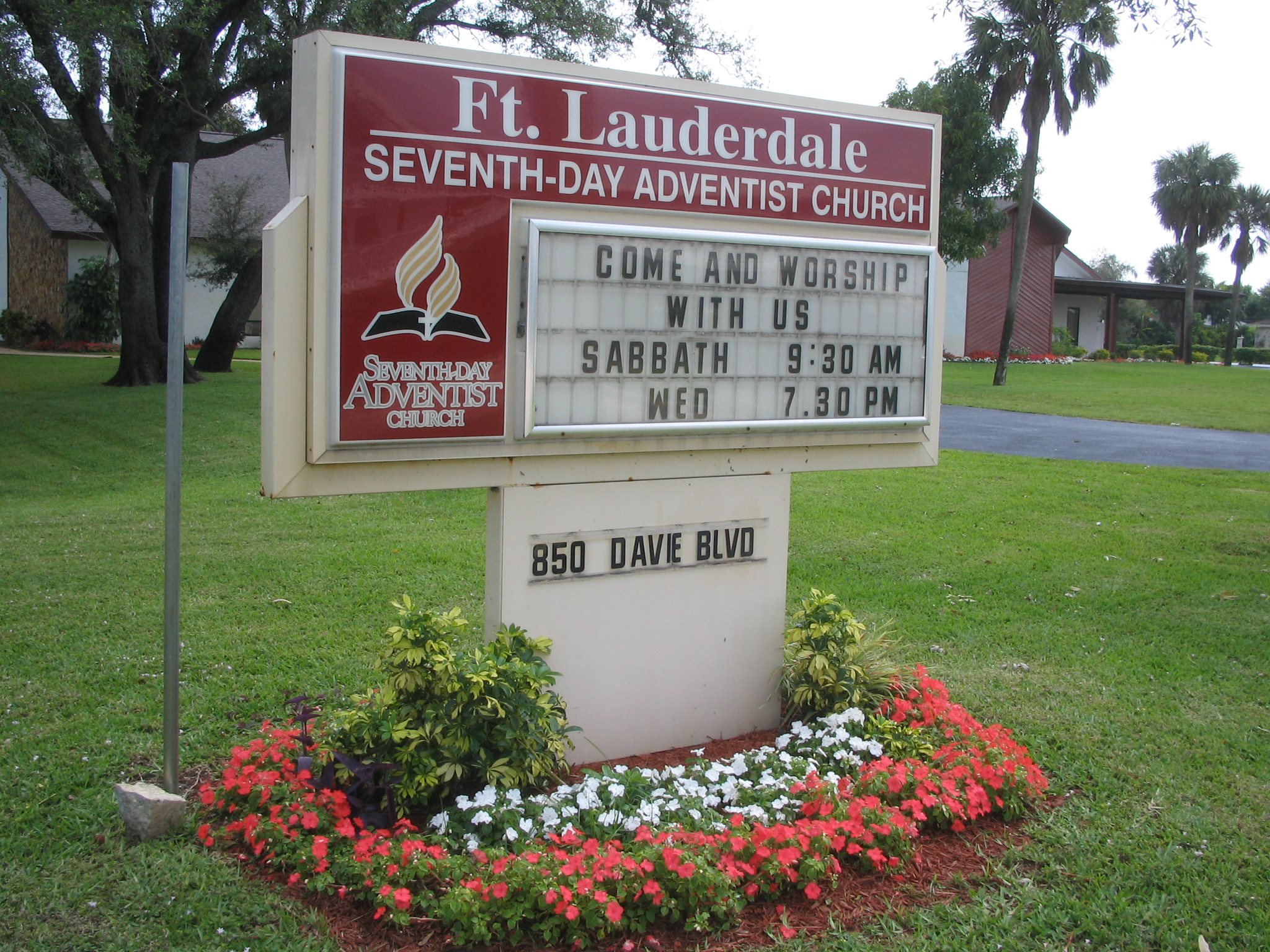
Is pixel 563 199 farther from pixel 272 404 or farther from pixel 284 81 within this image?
pixel 284 81

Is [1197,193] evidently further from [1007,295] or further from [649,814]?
[649,814]

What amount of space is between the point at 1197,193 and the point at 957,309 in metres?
19.4

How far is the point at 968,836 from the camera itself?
4.44 metres

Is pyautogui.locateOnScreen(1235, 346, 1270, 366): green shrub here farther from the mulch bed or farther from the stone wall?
the mulch bed

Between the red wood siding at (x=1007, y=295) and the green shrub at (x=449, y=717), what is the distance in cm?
4184

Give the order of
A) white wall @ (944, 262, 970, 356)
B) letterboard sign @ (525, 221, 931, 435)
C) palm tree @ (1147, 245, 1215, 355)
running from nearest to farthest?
letterboard sign @ (525, 221, 931, 435)
white wall @ (944, 262, 970, 356)
palm tree @ (1147, 245, 1215, 355)

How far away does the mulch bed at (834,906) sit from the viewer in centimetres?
363

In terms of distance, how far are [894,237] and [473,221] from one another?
2.30 metres

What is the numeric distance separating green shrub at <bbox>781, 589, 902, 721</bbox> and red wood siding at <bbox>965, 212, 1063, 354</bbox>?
133 ft

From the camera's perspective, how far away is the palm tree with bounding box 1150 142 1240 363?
53875mm

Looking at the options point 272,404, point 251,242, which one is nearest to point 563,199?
point 272,404

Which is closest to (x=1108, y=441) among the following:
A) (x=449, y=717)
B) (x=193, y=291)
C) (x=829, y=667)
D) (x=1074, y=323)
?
(x=829, y=667)

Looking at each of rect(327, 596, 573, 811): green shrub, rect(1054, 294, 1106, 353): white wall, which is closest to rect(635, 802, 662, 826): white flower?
rect(327, 596, 573, 811): green shrub

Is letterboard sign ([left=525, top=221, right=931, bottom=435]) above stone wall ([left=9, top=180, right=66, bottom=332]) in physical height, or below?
below
